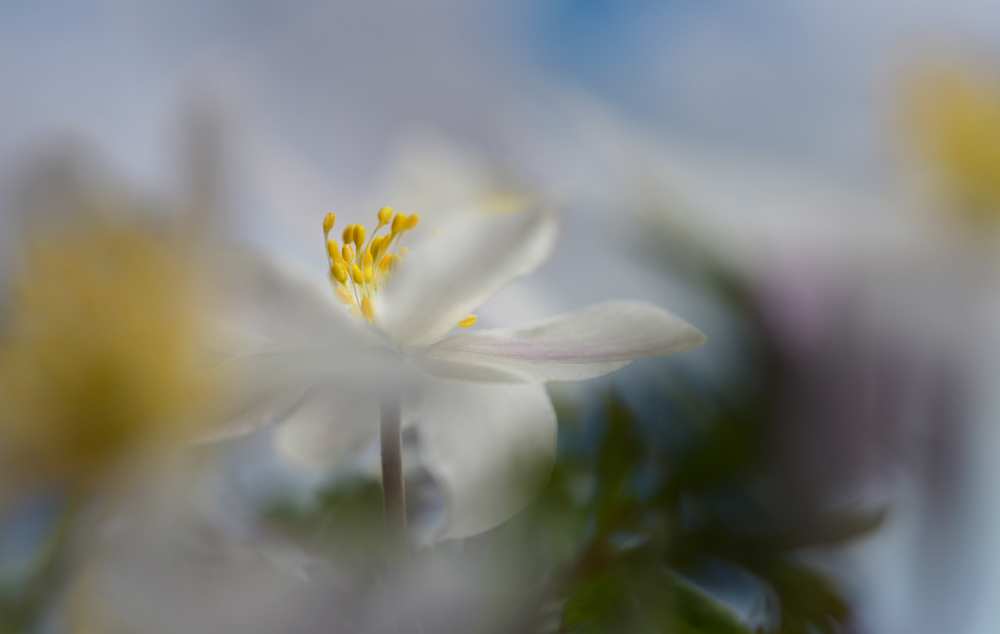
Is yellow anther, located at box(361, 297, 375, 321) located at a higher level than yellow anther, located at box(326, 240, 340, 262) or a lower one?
lower

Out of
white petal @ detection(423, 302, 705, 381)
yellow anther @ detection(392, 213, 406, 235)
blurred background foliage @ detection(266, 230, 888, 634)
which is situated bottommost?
blurred background foliage @ detection(266, 230, 888, 634)
